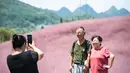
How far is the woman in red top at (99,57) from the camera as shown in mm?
5156

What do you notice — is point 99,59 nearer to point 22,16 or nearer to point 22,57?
point 22,57

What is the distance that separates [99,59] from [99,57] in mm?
30

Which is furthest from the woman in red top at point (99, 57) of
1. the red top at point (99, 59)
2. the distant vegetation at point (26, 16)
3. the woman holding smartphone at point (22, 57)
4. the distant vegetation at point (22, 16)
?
the distant vegetation at point (22, 16)

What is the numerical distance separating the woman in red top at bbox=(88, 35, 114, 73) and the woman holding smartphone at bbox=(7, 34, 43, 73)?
1.62m

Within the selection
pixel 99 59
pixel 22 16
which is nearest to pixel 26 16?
pixel 22 16

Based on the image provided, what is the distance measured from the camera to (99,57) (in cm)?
514

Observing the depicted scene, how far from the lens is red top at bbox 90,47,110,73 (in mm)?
5152

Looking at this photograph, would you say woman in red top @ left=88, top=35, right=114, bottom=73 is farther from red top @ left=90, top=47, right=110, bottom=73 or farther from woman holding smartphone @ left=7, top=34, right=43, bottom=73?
woman holding smartphone @ left=7, top=34, right=43, bottom=73

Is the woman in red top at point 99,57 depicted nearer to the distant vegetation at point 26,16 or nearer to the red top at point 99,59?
the red top at point 99,59

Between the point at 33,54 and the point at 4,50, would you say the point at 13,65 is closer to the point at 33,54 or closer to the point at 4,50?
the point at 33,54

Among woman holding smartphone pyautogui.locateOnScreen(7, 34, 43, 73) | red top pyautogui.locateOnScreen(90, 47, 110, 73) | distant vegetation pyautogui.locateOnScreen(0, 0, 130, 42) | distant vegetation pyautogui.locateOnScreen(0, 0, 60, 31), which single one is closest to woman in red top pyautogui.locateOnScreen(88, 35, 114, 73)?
red top pyautogui.locateOnScreen(90, 47, 110, 73)

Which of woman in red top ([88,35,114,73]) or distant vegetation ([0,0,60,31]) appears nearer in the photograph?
woman in red top ([88,35,114,73])

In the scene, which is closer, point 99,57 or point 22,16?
point 99,57

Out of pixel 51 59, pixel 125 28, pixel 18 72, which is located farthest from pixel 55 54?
pixel 18 72
